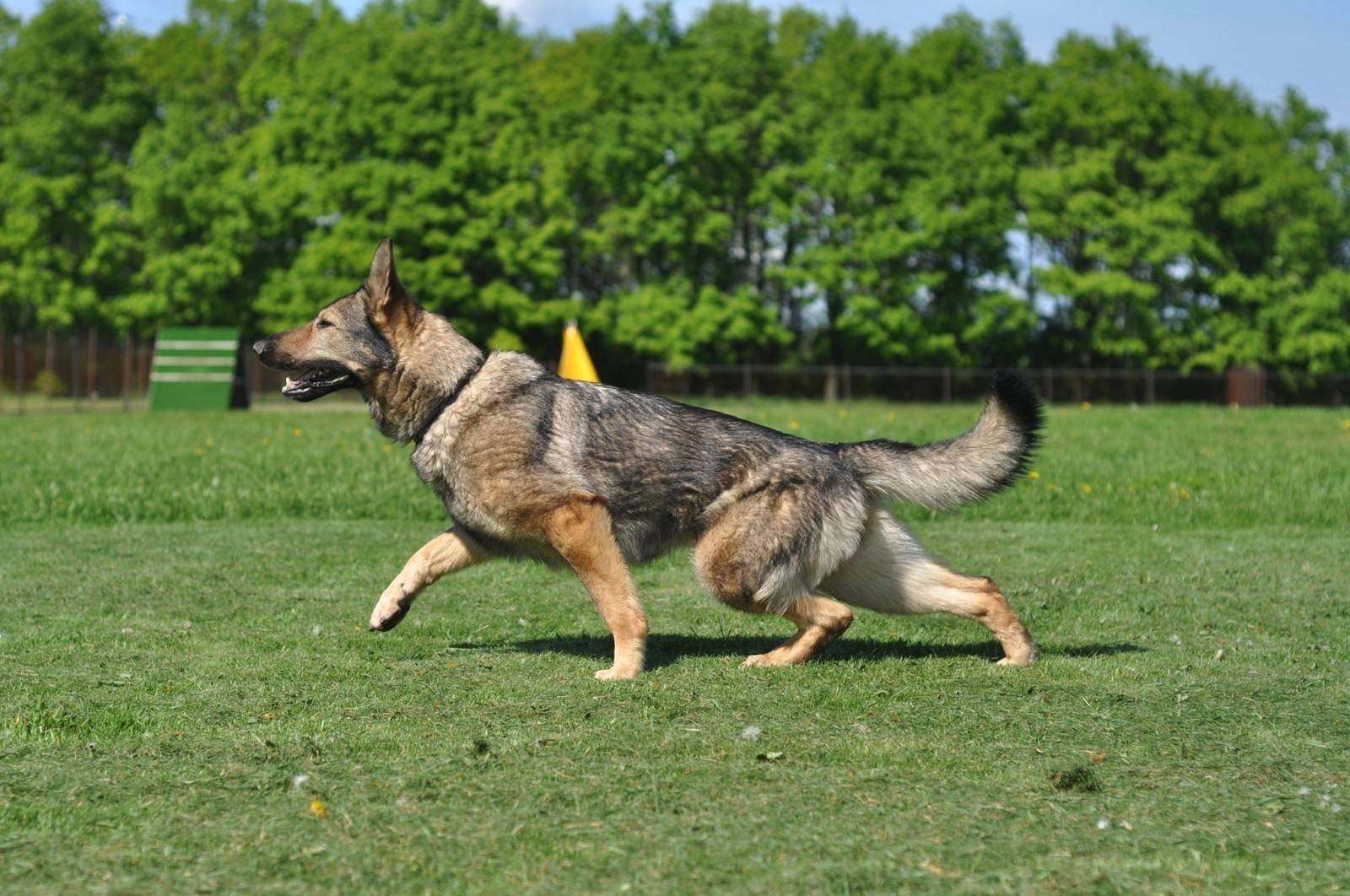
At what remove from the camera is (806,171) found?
5388 centimetres

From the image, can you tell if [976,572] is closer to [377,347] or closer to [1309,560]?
[1309,560]

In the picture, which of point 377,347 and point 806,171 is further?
point 806,171

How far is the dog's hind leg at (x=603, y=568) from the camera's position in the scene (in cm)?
688

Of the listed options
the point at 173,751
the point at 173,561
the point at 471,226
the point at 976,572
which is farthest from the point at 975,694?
the point at 471,226

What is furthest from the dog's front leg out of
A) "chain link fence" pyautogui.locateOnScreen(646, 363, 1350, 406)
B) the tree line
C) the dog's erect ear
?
"chain link fence" pyautogui.locateOnScreen(646, 363, 1350, 406)

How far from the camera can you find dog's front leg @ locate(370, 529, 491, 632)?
292 inches

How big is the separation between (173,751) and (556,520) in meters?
2.18

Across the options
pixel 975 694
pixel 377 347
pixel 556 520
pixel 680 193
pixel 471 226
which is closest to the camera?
pixel 975 694

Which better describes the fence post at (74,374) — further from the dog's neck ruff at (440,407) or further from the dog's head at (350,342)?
the dog's neck ruff at (440,407)

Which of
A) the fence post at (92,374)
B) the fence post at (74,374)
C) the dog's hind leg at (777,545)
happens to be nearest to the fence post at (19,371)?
the fence post at (74,374)

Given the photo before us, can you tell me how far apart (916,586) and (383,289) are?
10.1 ft

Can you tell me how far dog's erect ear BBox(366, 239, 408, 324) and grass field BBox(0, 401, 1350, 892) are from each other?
1756mm

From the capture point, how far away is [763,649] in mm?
7766

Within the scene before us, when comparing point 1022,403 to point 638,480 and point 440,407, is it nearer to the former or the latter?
point 638,480
